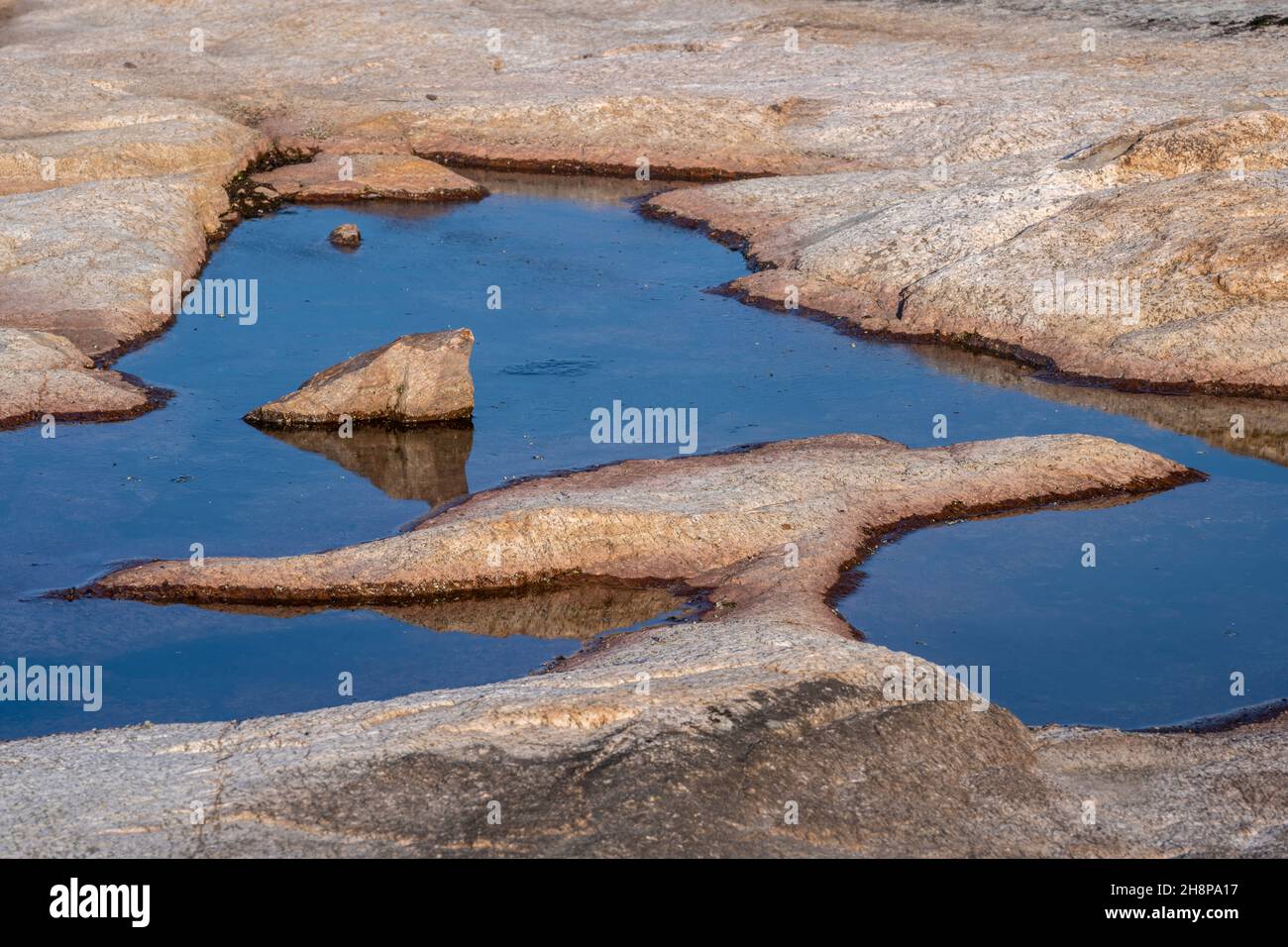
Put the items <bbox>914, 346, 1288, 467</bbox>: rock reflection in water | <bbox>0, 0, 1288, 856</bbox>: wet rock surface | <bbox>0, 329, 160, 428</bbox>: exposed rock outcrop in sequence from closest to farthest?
1. <bbox>0, 0, 1288, 856</bbox>: wet rock surface
2. <bbox>0, 329, 160, 428</bbox>: exposed rock outcrop
3. <bbox>914, 346, 1288, 467</bbox>: rock reflection in water

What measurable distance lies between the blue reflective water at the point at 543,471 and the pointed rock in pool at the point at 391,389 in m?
0.50

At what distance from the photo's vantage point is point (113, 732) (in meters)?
12.0

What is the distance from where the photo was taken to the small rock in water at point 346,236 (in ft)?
108

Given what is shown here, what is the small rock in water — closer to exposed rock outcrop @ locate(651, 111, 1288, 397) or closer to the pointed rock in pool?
exposed rock outcrop @ locate(651, 111, 1288, 397)

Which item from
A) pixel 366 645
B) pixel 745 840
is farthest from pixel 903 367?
pixel 745 840

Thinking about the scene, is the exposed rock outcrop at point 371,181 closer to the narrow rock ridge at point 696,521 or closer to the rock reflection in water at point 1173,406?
the rock reflection in water at point 1173,406

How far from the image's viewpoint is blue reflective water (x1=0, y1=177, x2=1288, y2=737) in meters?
15.3

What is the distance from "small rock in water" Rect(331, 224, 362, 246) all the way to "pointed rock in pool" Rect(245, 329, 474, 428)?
34.8 feet

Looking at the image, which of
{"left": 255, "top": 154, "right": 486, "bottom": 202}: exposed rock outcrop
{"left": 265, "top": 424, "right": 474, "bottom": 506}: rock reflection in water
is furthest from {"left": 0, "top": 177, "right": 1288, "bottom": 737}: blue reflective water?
{"left": 255, "top": 154, "right": 486, "bottom": 202}: exposed rock outcrop

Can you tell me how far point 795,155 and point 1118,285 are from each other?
13.7 meters

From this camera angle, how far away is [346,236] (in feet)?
108
